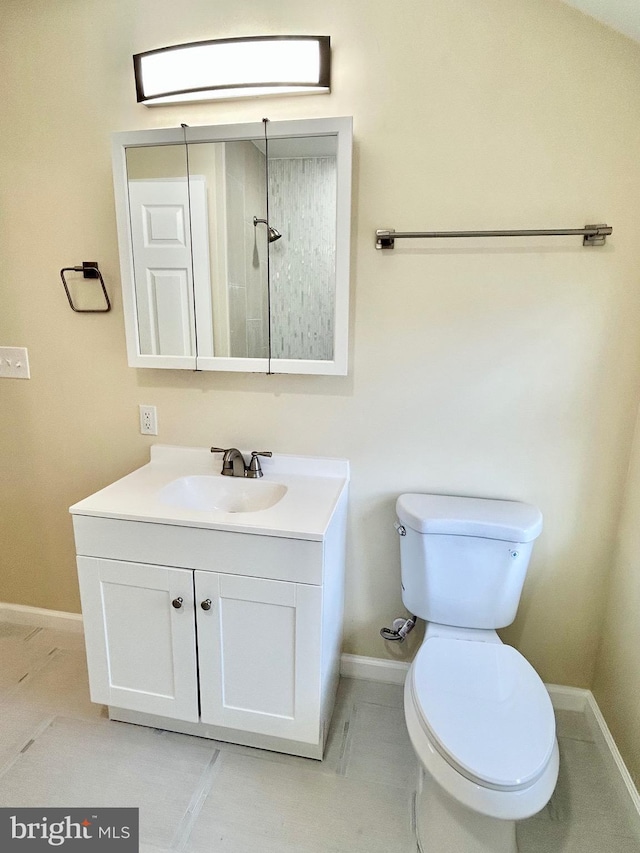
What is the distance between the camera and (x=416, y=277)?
1.52 m

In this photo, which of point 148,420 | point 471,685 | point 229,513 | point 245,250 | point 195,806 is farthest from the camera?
point 148,420

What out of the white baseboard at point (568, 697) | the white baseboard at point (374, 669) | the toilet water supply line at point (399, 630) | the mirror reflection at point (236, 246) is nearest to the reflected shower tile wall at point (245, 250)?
the mirror reflection at point (236, 246)

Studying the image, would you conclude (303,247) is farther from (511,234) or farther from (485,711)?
(485,711)

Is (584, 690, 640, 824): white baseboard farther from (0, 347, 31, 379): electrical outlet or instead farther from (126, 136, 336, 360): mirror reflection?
(0, 347, 31, 379): electrical outlet

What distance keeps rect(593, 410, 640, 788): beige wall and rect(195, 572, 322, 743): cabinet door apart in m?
0.98

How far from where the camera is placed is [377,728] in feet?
5.35

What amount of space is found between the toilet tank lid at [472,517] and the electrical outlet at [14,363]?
1595 millimetres

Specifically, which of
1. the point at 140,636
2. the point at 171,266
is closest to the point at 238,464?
the point at 140,636

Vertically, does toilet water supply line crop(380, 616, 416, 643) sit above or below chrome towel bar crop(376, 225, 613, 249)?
below

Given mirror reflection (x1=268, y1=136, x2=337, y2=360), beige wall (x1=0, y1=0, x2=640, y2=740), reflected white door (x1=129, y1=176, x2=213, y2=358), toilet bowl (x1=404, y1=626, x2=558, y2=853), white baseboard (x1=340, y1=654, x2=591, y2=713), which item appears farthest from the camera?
white baseboard (x1=340, y1=654, x2=591, y2=713)

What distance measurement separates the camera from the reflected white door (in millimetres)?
1585

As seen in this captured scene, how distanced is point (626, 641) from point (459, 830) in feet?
2.60

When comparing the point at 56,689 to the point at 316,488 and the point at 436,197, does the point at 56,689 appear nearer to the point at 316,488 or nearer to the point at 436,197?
the point at 316,488

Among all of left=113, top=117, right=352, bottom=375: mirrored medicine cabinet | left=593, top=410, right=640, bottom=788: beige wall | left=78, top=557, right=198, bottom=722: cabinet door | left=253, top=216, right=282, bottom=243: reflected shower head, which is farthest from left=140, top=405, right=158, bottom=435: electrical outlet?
left=593, top=410, right=640, bottom=788: beige wall
